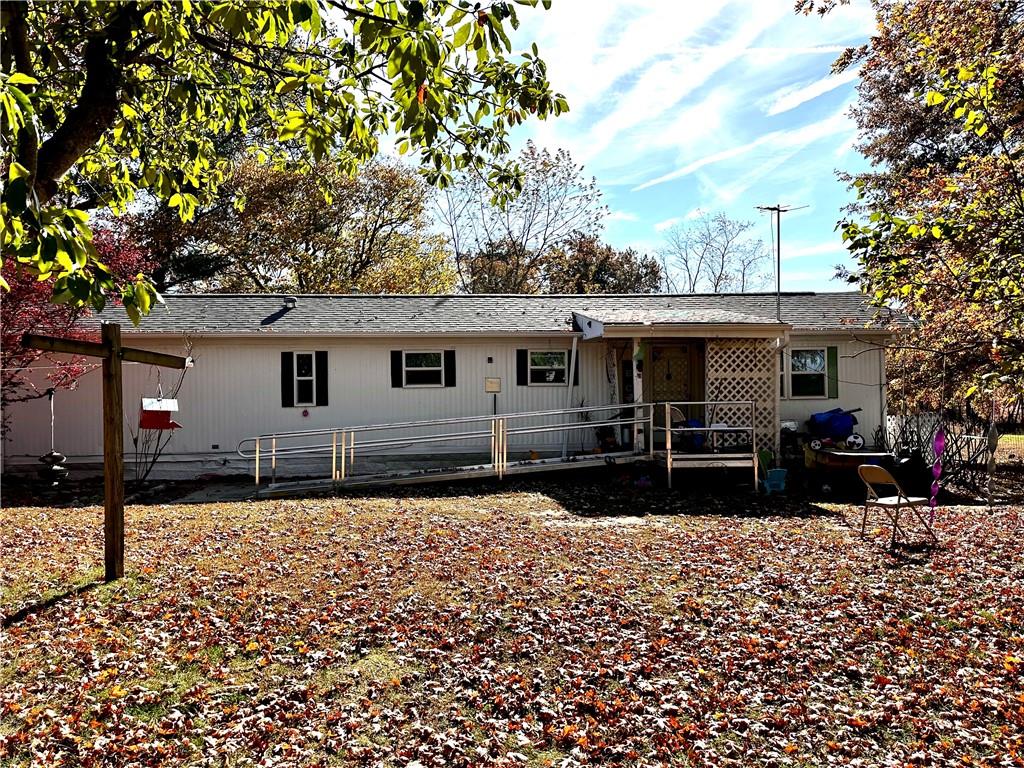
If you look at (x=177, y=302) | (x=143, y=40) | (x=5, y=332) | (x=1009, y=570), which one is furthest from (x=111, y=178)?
(x=177, y=302)

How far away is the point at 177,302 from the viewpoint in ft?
53.0

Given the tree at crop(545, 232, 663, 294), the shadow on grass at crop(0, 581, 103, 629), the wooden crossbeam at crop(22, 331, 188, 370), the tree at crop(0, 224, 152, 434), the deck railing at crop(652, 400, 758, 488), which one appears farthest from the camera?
the tree at crop(545, 232, 663, 294)

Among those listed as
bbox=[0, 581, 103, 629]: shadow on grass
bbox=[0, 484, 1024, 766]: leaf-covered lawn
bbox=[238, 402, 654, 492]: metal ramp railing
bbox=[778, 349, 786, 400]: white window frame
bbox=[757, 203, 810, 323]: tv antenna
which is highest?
bbox=[757, 203, 810, 323]: tv antenna

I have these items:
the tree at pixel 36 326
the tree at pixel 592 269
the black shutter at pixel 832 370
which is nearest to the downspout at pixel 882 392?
the black shutter at pixel 832 370

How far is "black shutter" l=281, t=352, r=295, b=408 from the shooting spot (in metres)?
14.7

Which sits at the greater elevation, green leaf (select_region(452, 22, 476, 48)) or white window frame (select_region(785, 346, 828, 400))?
green leaf (select_region(452, 22, 476, 48))

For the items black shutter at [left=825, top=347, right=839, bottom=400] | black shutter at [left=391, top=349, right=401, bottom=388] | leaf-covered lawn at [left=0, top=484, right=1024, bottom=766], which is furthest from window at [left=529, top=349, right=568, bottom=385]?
leaf-covered lawn at [left=0, top=484, right=1024, bottom=766]

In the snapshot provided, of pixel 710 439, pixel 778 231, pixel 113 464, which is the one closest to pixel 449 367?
pixel 710 439

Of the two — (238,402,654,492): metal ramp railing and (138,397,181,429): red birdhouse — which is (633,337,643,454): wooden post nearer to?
(238,402,654,492): metal ramp railing

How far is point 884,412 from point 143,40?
15320 mm

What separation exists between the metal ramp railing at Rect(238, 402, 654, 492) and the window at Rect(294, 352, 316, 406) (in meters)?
0.68

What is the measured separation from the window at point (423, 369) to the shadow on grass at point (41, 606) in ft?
29.9

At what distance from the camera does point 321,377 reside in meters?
14.8

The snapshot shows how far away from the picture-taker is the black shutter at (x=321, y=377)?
1477 cm
